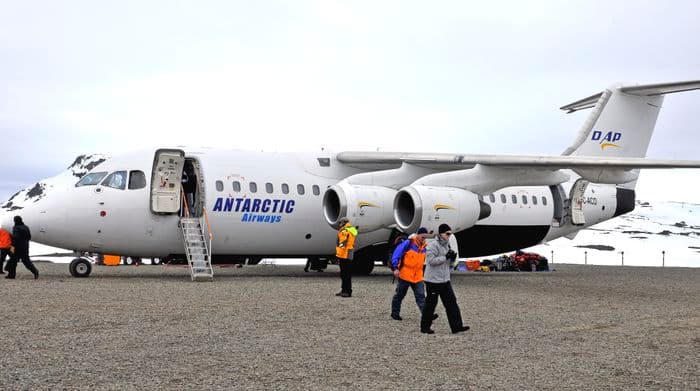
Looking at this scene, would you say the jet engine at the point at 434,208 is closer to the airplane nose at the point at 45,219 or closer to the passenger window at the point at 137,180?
the passenger window at the point at 137,180

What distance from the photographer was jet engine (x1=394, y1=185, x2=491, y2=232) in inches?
728

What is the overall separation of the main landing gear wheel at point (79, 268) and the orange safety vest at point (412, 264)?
34.5ft

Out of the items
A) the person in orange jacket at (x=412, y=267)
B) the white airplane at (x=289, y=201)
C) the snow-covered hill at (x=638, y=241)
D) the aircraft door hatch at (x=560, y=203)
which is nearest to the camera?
the person in orange jacket at (x=412, y=267)

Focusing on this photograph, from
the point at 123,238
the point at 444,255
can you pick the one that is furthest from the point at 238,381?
the point at 123,238

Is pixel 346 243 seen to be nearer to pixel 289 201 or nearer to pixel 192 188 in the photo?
pixel 289 201

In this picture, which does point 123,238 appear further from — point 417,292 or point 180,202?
point 417,292

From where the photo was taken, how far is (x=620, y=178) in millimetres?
20250

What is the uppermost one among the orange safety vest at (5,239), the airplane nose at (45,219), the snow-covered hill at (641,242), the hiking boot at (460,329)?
the airplane nose at (45,219)

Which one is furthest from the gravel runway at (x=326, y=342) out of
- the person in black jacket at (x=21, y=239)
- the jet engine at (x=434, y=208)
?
the jet engine at (x=434, y=208)

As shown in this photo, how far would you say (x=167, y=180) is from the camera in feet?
62.8

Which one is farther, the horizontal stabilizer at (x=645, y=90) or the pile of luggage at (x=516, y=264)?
the pile of luggage at (x=516, y=264)

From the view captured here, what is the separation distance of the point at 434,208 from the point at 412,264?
7.07 metres

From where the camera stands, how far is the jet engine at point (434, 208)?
60.7 ft

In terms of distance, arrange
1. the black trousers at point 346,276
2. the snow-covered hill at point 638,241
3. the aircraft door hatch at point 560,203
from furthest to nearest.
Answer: the snow-covered hill at point 638,241 → the aircraft door hatch at point 560,203 → the black trousers at point 346,276
